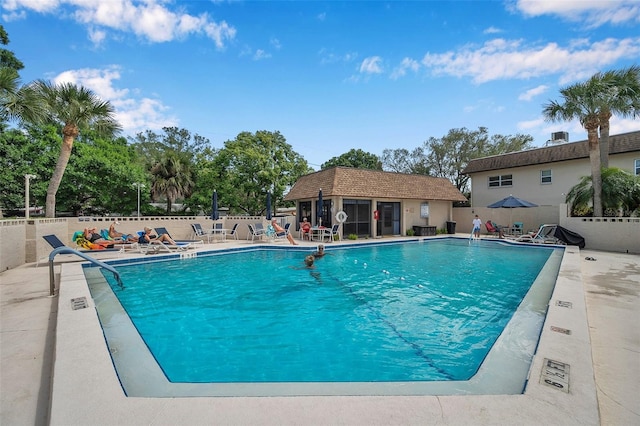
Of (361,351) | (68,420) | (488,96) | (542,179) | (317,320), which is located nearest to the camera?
(68,420)

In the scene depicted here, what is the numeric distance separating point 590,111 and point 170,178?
28177mm

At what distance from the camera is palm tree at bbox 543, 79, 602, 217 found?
13586mm

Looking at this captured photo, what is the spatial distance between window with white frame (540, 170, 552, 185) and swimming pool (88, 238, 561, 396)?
13.8 metres

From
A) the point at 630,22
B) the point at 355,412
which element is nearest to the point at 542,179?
the point at 630,22

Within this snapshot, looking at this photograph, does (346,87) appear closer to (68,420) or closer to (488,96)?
(488,96)

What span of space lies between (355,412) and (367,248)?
495 inches

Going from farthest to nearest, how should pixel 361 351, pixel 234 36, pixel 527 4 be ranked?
pixel 234 36 → pixel 527 4 → pixel 361 351

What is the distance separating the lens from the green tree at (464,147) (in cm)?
3158

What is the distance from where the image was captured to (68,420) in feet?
6.77

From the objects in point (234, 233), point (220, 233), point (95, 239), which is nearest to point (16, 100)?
point (95, 239)

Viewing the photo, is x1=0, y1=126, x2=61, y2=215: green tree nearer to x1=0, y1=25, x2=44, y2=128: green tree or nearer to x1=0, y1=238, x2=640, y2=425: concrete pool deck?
x1=0, y1=25, x2=44, y2=128: green tree

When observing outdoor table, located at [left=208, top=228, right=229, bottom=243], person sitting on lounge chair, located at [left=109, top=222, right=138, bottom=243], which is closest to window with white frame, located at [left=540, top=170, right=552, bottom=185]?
outdoor table, located at [left=208, top=228, right=229, bottom=243]

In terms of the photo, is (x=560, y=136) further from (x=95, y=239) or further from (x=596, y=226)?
(x=95, y=239)

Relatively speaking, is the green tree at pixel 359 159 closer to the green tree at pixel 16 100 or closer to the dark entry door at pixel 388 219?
the dark entry door at pixel 388 219
